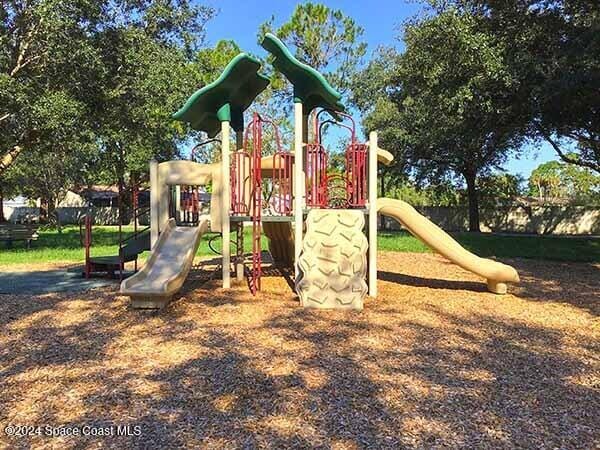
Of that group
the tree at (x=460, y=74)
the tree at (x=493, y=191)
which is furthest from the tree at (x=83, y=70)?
the tree at (x=493, y=191)

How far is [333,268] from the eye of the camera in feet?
20.2

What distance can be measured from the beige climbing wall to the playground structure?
0.04 feet

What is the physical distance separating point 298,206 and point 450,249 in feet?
7.64

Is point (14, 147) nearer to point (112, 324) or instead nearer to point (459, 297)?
point (112, 324)

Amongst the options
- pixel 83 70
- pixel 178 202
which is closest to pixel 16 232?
pixel 83 70

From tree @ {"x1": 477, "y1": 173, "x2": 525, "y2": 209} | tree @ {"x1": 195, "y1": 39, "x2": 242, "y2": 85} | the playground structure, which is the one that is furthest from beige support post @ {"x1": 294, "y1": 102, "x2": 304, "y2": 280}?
tree @ {"x1": 477, "y1": 173, "x2": 525, "y2": 209}

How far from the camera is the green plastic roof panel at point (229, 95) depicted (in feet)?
23.3

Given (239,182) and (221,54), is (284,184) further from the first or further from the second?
(221,54)

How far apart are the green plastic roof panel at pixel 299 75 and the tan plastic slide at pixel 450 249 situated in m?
1.83

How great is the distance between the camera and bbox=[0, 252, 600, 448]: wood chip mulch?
2.84 meters

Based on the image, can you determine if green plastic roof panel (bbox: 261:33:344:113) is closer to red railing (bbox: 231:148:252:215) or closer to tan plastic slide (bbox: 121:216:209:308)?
red railing (bbox: 231:148:252:215)

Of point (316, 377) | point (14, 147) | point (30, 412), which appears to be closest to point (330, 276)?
point (316, 377)

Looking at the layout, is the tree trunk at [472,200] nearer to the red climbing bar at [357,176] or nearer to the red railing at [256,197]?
the red climbing bar at [357,176]

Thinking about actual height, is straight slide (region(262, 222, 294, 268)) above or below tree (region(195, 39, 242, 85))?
below
